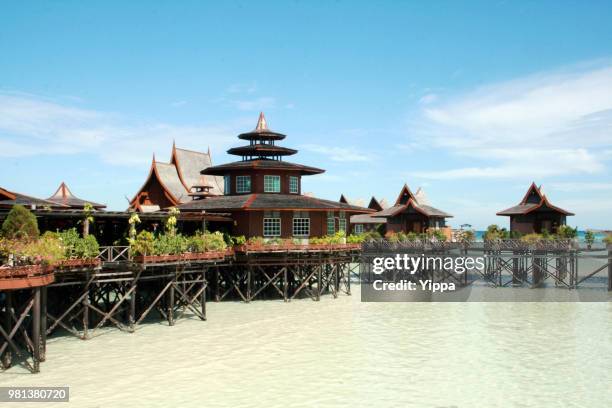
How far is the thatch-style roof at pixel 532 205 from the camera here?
178 feet

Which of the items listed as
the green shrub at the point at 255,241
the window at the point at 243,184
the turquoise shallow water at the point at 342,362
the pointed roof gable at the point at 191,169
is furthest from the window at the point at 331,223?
the pointed roof gable at the point at 191,169

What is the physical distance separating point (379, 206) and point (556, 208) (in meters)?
34.1

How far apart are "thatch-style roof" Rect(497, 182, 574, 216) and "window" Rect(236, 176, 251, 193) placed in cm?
2796

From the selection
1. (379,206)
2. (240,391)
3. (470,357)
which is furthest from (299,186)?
(379,206)

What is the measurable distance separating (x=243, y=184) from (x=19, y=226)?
2216cm

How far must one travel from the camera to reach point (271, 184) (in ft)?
136

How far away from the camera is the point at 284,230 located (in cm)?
3819

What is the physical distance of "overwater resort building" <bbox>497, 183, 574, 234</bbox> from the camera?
54594mm

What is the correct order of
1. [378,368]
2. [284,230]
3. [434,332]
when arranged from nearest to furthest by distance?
[378,368] → [434,332] → [284,230]

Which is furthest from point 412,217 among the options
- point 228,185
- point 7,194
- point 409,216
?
point 7,194

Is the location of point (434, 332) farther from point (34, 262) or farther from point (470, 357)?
point (34, 262)

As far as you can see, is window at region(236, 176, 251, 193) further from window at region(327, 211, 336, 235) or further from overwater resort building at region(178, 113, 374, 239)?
window at region(327, 211, 336, 235)

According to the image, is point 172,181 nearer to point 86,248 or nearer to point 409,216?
point 409,216

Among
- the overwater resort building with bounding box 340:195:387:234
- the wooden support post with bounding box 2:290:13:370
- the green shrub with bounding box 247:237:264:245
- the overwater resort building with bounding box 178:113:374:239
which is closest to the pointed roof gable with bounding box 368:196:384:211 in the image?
the overwater resort building with bounding box 340:195:387:234
